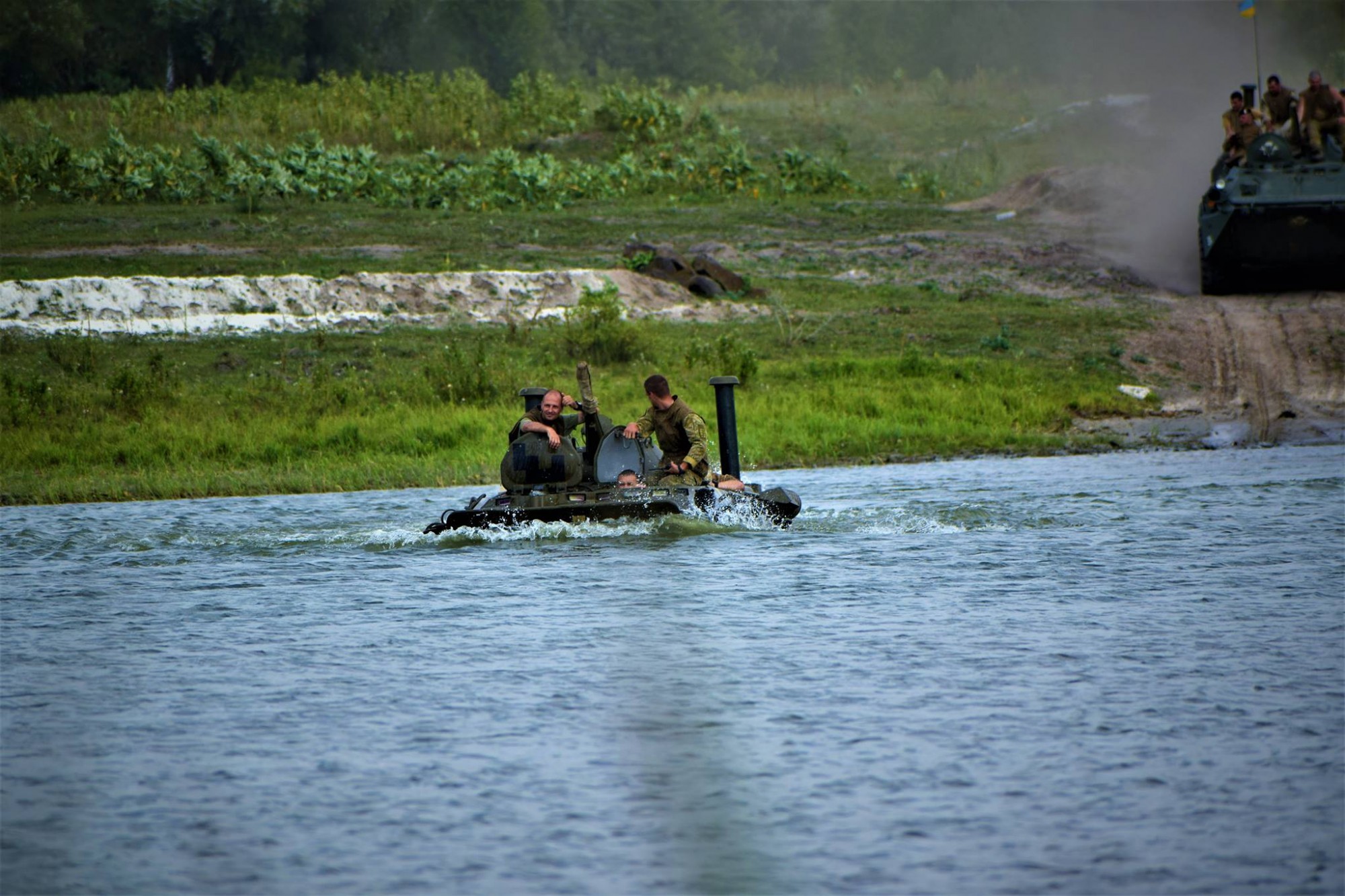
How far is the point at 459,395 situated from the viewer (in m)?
21.8

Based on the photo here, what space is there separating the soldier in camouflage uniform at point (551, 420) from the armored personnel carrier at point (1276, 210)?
16.2 m

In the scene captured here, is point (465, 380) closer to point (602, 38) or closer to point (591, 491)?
point (591, 491)

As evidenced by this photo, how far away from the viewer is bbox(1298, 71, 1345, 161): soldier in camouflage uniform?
87.0ft

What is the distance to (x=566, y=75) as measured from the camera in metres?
65.2

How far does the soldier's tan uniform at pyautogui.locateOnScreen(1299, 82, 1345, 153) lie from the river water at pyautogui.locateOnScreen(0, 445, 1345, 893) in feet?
46.2

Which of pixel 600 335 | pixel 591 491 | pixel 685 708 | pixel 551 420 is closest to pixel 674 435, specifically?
pixel 591 491

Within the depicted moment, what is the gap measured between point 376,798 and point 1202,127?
119ft

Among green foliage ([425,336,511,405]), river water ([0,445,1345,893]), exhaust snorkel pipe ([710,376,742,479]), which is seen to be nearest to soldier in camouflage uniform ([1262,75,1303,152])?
green foliage ([425,336,511,405])

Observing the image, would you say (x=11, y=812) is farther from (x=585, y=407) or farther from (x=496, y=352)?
(x=496, y=352)

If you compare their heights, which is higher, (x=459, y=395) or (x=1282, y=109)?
(x=1282, y=109)

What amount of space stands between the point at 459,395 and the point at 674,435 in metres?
8.52

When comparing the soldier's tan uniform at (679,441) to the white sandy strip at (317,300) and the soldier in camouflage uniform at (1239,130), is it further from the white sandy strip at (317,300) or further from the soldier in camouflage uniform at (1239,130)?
the soldier in camouflage uniform at (1239,130)

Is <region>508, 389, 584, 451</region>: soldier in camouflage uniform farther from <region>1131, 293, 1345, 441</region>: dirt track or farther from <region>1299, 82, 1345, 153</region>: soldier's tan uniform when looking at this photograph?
<region>1299, 82, 1345, 153</region>: soldier's tan uniform

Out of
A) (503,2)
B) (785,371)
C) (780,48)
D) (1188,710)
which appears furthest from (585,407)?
(780,48)
